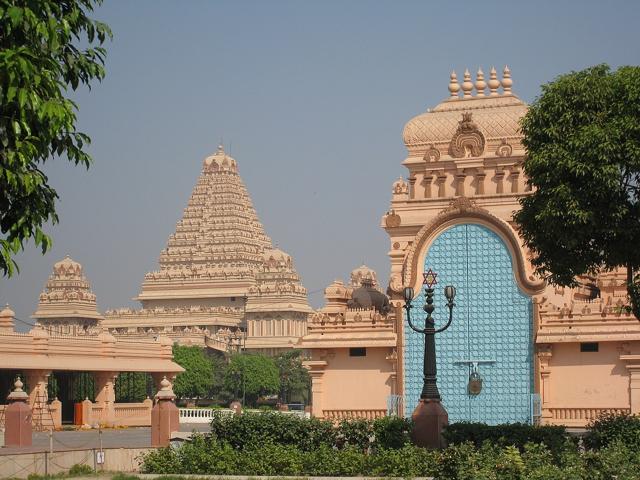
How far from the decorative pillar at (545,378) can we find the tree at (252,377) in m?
49.5

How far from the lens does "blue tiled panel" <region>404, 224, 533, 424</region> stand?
41344 millimetres

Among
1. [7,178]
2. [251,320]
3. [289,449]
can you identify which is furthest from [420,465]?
[251,320]

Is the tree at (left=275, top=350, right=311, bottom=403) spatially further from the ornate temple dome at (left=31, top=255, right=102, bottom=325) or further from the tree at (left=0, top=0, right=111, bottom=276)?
the tree at (left=0, top=0, right=111, bottom=276)

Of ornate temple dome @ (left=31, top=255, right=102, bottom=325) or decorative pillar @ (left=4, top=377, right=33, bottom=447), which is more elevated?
ornate temple dome @ (left=31, top=255, right=102, bottom=325)

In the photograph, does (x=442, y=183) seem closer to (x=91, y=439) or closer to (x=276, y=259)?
(x=91, y=439)

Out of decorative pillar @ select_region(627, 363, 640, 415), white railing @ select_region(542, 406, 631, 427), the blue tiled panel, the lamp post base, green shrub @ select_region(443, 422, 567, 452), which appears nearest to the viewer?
green shrub @ select_region(443, 422, 567, 452)

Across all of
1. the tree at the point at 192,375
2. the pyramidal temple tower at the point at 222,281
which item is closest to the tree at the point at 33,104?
the tree at the point at 192,375

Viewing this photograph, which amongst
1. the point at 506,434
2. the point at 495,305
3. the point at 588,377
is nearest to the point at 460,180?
the point at 495,305

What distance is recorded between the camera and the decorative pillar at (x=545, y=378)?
40.6 metres

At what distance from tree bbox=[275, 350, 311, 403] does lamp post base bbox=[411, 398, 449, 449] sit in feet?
224

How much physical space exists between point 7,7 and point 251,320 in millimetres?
104672

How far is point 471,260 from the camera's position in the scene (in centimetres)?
4247

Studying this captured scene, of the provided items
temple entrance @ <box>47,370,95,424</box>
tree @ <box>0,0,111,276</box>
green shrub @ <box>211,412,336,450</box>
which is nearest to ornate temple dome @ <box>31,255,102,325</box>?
temple entrance @ <box>47,370,95,424</box>

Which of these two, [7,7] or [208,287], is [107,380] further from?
[208,287]
